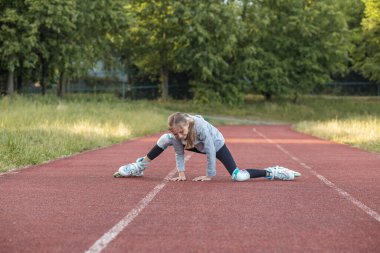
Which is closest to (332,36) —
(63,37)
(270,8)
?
(270,8)

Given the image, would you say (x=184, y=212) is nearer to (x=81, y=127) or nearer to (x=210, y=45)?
(x=81, y=127)

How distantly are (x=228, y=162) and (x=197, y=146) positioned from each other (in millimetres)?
719

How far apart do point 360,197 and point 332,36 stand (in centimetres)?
4540

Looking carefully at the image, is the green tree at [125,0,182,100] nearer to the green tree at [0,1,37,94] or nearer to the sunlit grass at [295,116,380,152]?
the green tree at [0,1,37,94]

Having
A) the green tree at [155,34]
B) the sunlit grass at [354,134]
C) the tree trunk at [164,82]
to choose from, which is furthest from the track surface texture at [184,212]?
the tree trunk at [164,82]

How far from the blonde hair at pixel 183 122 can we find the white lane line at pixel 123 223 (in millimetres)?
906

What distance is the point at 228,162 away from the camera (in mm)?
10492

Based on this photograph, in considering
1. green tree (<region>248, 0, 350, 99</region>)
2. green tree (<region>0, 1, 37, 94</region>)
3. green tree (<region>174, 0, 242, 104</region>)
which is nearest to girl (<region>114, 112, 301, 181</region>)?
green tree (<region>0, 1, 37, 94</region>)

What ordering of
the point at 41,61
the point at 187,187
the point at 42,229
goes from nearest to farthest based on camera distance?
Answer: the point at 42,229, the point at 187,187, the point at 41,61

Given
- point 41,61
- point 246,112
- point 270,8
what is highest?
point 270,8

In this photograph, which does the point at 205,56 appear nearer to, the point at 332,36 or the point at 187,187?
the point at 332,36

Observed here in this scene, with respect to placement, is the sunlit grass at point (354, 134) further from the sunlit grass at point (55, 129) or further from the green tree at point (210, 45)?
the green tree at point (210, 45)

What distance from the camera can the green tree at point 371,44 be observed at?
4672 cm

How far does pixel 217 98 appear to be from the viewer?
50000mm
